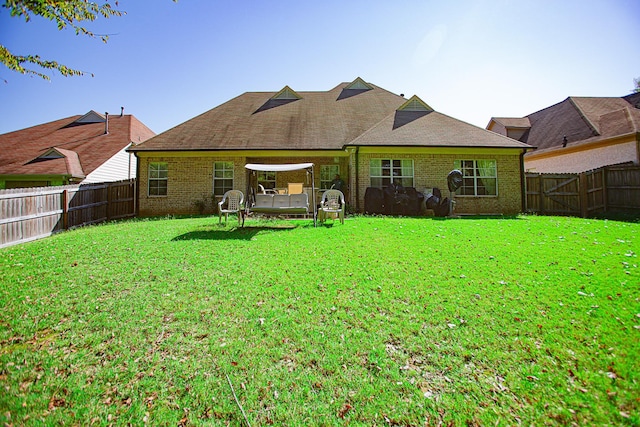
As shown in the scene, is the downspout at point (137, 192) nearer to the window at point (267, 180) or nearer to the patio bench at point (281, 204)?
the window at point (267, 180)

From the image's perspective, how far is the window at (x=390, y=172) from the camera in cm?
1442

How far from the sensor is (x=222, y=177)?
15453 millimetres

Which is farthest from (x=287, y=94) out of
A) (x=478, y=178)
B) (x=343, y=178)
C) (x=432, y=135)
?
(x=478, y=178)

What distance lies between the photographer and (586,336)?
127 inches

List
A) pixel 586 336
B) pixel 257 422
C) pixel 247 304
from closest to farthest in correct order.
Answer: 1. pixel 257 422
2. pixel 586 336
3. pixel 247 304


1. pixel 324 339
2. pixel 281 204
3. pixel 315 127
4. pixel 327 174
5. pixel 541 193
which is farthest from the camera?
pixel 315 127

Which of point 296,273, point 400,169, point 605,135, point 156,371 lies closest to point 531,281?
point 296,273

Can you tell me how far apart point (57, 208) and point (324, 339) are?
11.9 meters

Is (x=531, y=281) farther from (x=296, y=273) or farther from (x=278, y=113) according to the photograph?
(x=278, y=113)

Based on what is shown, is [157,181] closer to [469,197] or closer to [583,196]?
[469,197]

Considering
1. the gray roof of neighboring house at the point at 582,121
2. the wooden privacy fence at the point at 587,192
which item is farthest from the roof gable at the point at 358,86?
the wooden privacy fence at the point at 587,192

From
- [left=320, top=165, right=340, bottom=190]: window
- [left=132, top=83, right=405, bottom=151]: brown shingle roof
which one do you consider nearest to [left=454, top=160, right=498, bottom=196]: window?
[left=132, top=83, right=405, bottom=151]: brown shingle roof

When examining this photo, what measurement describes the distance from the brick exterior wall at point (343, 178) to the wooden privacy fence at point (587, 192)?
117 centimetres

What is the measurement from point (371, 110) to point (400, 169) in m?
6.18
